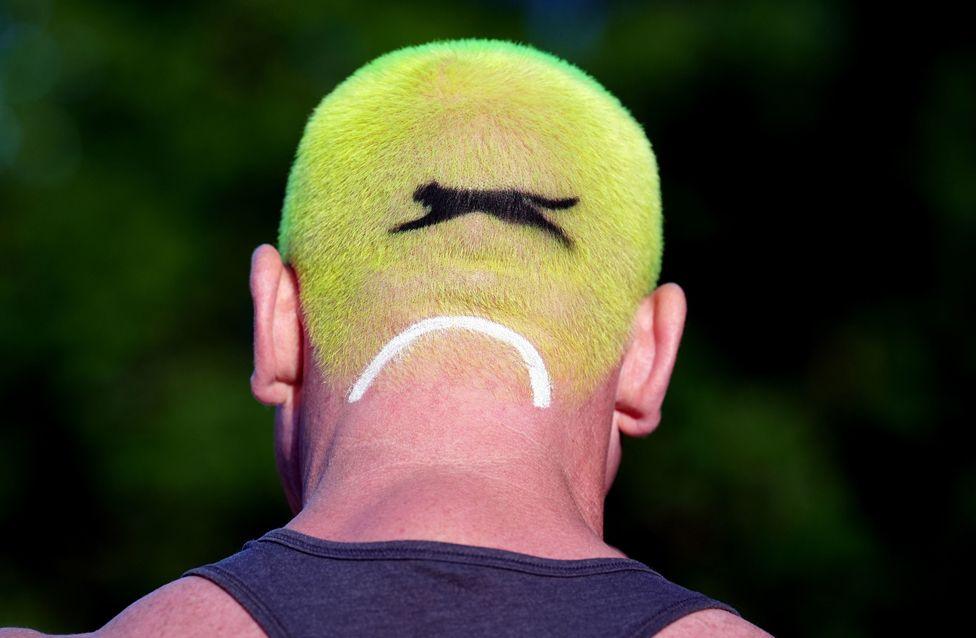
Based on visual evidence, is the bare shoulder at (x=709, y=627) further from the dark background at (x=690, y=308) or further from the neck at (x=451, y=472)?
the dark background at (x=690, y=308)

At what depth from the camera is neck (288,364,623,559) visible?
1.78 m

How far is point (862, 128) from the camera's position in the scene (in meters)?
11.5

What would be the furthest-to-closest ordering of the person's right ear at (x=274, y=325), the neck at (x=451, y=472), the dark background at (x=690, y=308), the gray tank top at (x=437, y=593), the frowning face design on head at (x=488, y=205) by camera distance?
the dark background at (x=690, y=308) → the person's right ear at (x=274, y=325) → the frowning face design on head at (x=488, y=205) → the neck at (x=451, y=472) → the gray tank top at (x=437, y=593)

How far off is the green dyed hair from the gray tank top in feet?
1.32

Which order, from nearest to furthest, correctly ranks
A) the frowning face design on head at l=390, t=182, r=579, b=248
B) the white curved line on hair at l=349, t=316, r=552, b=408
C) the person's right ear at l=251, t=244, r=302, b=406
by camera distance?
the white curved line on hair at l=349, t=316, r=552, b=408, the frowning face design on head at l=390, t=182, r=579, b=248, the person's right ear at l=251, t=244, r=302, b=406

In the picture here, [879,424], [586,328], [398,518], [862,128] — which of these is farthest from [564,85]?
[862,128]

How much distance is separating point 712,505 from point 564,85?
8279 millimetres

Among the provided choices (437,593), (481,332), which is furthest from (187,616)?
(481,332)

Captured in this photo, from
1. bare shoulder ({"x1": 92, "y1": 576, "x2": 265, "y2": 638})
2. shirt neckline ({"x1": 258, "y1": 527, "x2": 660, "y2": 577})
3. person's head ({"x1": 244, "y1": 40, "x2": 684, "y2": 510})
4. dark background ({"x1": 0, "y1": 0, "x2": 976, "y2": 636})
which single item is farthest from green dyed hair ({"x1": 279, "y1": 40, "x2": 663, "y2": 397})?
dark background ({"x1": 0, "y1": 0, "x2": 976, "y2": 636})

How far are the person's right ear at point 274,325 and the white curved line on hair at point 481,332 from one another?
1.00 ft

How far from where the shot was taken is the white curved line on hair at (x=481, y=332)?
2.03 m

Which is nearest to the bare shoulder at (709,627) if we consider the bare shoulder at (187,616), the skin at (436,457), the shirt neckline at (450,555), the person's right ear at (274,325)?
the skin at (436,457)

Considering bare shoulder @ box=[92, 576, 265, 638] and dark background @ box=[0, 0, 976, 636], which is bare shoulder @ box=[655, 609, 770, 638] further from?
dark background @ box=[0, 0, 976, 636]

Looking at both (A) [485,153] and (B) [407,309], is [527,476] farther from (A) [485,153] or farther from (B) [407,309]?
(A) [485,153]
